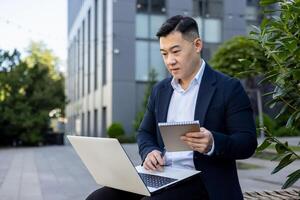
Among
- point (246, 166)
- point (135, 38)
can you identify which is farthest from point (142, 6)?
point (246, 166)

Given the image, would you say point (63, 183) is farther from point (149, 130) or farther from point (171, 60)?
point (171, 60)

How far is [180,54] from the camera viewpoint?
7.20ft

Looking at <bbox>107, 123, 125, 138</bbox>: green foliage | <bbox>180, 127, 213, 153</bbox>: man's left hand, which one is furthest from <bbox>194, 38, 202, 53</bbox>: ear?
<bbox>107, 123, 125, 138</bbox>: green foliage

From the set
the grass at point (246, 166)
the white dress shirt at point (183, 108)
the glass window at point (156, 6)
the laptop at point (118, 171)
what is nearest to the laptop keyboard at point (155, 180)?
the laptop at point (118, 171)

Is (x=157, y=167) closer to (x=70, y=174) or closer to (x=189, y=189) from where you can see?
(x=189, y=189)

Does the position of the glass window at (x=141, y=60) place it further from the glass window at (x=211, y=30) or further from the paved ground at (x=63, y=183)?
the paved ground at (x=63, y=183)

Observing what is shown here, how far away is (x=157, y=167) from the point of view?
2.21 meters

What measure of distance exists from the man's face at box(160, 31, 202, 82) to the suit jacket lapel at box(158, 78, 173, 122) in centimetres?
13

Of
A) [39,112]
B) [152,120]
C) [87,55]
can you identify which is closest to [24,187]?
[152,120]

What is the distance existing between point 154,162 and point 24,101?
2511cm

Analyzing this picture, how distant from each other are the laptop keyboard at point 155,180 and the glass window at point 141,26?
74.2 feet

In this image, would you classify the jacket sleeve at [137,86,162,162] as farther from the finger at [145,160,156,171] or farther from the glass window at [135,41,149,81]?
the glass window at [135,41,149,81]

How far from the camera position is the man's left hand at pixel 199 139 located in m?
1.86

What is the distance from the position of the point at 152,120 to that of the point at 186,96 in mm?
282
